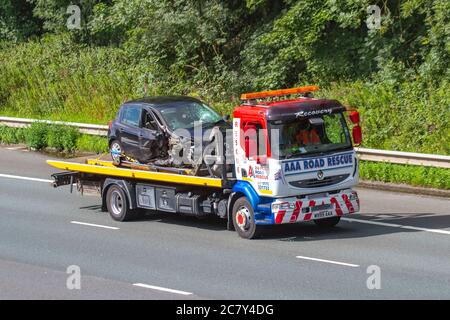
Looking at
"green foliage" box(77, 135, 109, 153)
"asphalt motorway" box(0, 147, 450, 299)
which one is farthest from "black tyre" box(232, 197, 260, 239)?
"green foliage" box(77, 135, 109, 153)

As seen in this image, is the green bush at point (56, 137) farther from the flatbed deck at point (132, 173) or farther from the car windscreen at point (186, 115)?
the car windscreen at point (186, 115)

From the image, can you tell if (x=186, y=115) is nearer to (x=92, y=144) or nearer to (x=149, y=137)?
(x=149, y=137)

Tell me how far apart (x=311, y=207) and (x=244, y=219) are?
121 cm

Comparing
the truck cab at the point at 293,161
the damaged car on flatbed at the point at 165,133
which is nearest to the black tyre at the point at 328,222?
the truck cab at the point at 293,161

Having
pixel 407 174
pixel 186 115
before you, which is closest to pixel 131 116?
pixel 186 115

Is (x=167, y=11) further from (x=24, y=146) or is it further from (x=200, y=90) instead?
(x=24, y=146)

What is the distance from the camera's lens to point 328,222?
19547 mm

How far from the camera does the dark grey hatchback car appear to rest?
69.5 ft

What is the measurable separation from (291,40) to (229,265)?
49.8ft

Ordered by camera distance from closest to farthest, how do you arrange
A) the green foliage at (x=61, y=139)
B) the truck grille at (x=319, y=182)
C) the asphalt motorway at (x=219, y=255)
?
the asphalt motorway at (x=219, y=255) < the truck grille at (x=319, y=182) < the green foliage at (x=61, y=139)

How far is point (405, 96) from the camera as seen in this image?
27.0 meters

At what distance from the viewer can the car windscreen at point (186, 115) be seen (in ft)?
70.0

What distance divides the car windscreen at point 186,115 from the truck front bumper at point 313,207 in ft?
12.6

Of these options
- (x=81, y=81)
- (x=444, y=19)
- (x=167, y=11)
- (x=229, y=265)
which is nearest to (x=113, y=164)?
(x=229, y=265)
